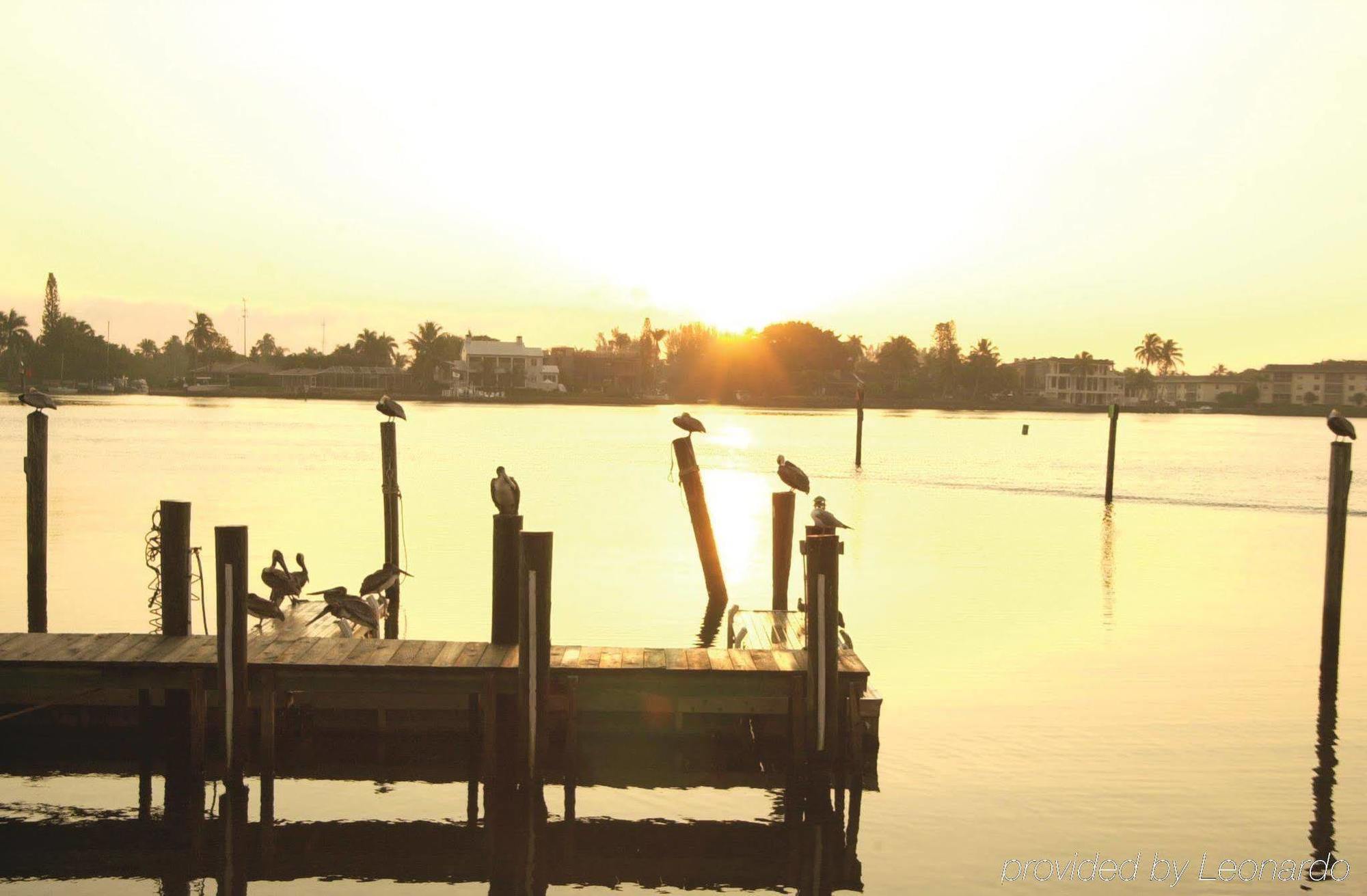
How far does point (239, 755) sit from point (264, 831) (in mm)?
816

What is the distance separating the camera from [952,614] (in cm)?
2106

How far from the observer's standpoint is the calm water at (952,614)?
10773mm

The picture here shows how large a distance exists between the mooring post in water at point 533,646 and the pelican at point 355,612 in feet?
11.3

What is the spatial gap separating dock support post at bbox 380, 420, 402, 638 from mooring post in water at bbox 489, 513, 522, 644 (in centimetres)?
653

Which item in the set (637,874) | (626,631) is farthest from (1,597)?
(637,874)

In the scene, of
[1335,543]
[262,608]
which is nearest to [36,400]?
[262,608]

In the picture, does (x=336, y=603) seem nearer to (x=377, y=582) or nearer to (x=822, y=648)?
(x=377, y=582)

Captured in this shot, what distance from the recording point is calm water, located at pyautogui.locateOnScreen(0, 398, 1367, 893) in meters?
10.8

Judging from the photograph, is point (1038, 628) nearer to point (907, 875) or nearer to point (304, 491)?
point (907, 875)

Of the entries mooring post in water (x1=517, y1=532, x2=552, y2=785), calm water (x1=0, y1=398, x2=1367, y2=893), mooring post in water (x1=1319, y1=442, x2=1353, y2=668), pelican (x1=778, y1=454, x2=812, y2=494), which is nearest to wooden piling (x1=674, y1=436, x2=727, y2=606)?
calm water (x1=0, y1=398, x2=1367, y2=893)

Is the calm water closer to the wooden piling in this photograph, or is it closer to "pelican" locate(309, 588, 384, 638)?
the wooden piling

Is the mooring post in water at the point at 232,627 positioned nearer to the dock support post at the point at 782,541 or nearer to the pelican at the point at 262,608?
the pelican at the point at 262,608

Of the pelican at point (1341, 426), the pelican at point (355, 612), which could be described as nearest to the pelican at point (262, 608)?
the pelican at point (355, 612)

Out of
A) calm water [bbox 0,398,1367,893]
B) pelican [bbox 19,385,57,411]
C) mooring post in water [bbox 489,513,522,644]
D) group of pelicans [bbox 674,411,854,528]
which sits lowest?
calm water [bbox 0,398,1367,893]
